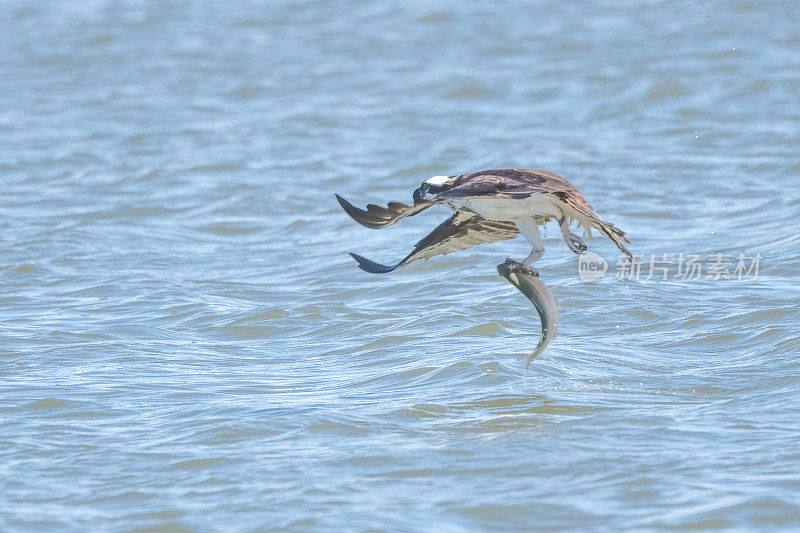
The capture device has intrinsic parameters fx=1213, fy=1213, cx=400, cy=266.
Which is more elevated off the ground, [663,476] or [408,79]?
[408,79]

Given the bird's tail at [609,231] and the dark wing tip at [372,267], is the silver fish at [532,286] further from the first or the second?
the dark wing tip at [372,267]

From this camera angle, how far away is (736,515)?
554 cm

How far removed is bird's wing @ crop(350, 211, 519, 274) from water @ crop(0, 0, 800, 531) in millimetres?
954

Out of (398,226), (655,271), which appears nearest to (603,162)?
(398,226)

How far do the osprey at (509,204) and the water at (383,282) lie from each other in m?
1.13

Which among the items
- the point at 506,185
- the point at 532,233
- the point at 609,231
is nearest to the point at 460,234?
the point at 532,233

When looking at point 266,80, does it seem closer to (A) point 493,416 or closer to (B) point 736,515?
(A) point 493,416

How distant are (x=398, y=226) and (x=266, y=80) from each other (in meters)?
7.08

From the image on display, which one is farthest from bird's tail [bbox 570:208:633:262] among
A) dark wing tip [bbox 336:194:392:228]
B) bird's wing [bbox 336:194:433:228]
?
dark wing tip [bbox 336:194:392:228]

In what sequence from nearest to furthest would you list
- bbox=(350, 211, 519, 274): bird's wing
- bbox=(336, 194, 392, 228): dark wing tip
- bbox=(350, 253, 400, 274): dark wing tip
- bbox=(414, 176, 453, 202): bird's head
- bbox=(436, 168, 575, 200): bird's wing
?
bbox=(436, 168, 575, 200): bird's wing, bbox=(414, 176, 453, 202): bird's head, bbox=(336, 194, 392, 228): dark wing tip, bbox=(350, 253, 400, 274): dark wing tip, bbox=(350, 211, 519, 274): bird's wing

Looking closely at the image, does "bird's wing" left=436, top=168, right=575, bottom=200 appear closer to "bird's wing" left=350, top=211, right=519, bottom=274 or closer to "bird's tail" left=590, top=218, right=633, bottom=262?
"bird's tail" left=590, top=218, right=633, bottom=262

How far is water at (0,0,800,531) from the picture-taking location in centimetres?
612

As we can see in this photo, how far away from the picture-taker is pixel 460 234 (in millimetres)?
7074

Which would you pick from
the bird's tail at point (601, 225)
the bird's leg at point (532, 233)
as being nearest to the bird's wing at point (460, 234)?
the bird's leg at point (532, 233)
